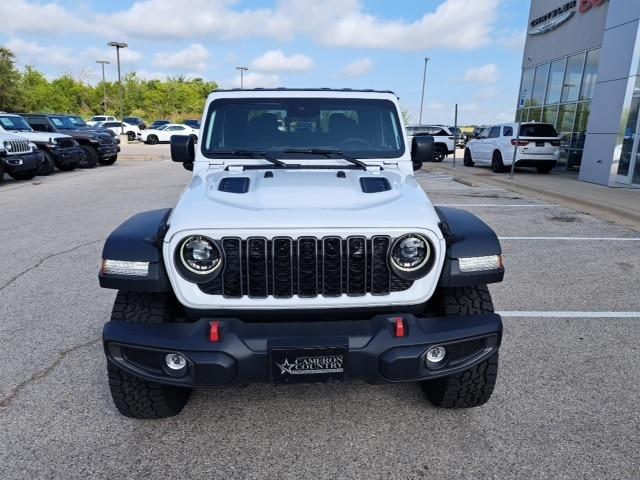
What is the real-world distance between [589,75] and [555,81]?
2345 mm

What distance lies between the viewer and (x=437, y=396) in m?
2.84

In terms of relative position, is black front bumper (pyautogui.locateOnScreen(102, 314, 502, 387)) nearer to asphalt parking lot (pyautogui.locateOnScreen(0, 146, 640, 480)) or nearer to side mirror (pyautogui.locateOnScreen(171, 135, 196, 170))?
asphalt parking lot (pyautogui.locateOnScreen(0, 146, 640, 480))

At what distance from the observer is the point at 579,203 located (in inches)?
400

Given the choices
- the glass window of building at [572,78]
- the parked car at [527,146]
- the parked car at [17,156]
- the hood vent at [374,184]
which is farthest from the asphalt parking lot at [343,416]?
the glass window of building at [572,78]

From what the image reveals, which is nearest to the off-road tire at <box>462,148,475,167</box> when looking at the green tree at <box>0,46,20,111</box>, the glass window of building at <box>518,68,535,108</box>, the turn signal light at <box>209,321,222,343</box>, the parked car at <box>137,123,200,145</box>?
the glass window of building at <box>518,68,535,108</box>

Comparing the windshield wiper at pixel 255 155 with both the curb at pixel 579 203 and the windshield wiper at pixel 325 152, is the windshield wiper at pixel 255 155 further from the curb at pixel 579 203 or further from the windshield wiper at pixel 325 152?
the curb at pixel 579 203

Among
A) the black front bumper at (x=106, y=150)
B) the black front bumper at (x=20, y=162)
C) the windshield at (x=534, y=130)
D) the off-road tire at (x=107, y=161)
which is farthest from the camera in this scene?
the off-road tire at (x=107, y=161)

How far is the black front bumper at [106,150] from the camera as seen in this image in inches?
728

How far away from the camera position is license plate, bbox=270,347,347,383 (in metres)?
2.21

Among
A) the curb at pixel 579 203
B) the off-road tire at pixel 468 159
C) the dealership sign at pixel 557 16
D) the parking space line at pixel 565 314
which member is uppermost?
the dealership sign at pixel 557 16

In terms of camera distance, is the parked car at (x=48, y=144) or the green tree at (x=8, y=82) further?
the green tree at (x=8, y=82)

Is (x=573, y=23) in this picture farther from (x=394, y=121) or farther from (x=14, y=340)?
(x=14, y=340)

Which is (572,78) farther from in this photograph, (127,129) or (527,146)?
(127,129)

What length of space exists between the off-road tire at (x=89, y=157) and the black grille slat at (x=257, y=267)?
17.5 meters
